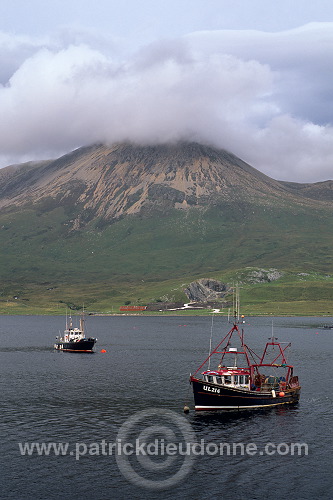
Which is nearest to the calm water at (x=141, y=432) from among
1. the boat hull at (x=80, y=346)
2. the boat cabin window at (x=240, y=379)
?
the boat cabin window at (x=240, y=379)

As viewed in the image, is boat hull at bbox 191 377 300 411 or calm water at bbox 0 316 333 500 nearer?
calm water at bbox 0 316 333 500

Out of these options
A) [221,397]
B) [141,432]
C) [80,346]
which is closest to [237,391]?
[221,397]

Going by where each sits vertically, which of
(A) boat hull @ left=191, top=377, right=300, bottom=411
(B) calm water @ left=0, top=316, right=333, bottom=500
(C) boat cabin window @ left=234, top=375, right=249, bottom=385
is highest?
(C) boat cabin window @ left=234, top=375, right=249, bottom=385

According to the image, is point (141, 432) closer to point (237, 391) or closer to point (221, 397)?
point (221, 397)

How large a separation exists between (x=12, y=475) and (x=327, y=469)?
118 ft

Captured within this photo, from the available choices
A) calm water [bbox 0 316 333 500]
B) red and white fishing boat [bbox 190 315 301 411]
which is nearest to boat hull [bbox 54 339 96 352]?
calm water [bbox 0 316 333 500]

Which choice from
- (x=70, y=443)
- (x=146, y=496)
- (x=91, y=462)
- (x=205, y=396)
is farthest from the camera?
(x=205, y=396)

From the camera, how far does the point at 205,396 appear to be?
89250 millimetres

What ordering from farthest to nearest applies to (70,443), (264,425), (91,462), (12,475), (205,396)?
(205,396)
(264,425)
(70,443)
(91,462)
(12,475)

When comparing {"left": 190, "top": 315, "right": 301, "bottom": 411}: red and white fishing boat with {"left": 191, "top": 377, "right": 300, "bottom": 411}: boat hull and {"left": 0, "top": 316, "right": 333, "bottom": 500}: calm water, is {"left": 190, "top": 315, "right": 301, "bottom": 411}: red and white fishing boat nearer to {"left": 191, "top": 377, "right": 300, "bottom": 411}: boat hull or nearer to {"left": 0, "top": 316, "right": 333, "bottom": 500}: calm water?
{"left": 191, "top": 377, "right": 300, "bottom": 411}: boat hull

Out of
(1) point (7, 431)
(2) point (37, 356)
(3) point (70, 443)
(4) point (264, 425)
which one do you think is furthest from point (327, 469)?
(2) point (37, 356)

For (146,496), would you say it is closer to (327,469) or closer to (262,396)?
(327,469)

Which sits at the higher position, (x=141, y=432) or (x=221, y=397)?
(x=221, y=397)

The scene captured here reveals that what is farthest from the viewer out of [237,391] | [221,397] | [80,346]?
[80,346]
